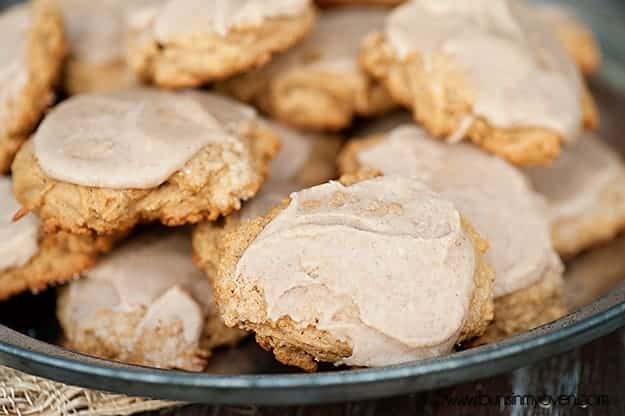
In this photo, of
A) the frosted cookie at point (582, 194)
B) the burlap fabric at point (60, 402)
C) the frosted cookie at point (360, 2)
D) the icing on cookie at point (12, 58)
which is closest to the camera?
the burlap fabric at point (60, 402)

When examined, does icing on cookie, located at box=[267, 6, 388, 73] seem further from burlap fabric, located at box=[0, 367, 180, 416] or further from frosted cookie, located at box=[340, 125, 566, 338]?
burlap fabric, located at box=[0, 367, 180, 416]

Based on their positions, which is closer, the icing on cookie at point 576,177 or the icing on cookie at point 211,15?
the icing on cookie at point 211,15

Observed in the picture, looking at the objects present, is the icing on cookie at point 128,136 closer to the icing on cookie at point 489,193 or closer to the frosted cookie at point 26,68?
the frosted cookie at point 26,68

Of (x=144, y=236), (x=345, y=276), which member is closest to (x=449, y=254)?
(x=345, y=276)

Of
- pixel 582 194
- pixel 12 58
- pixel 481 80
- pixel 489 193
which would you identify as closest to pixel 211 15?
pixel 12 58

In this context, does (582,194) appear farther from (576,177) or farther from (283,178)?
(283,178)

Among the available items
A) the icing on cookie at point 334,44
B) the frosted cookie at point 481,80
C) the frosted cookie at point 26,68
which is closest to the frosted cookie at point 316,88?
the icing on cookie at point 334,44

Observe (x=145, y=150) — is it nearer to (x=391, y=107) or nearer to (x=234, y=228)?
(x=234, y=228)
